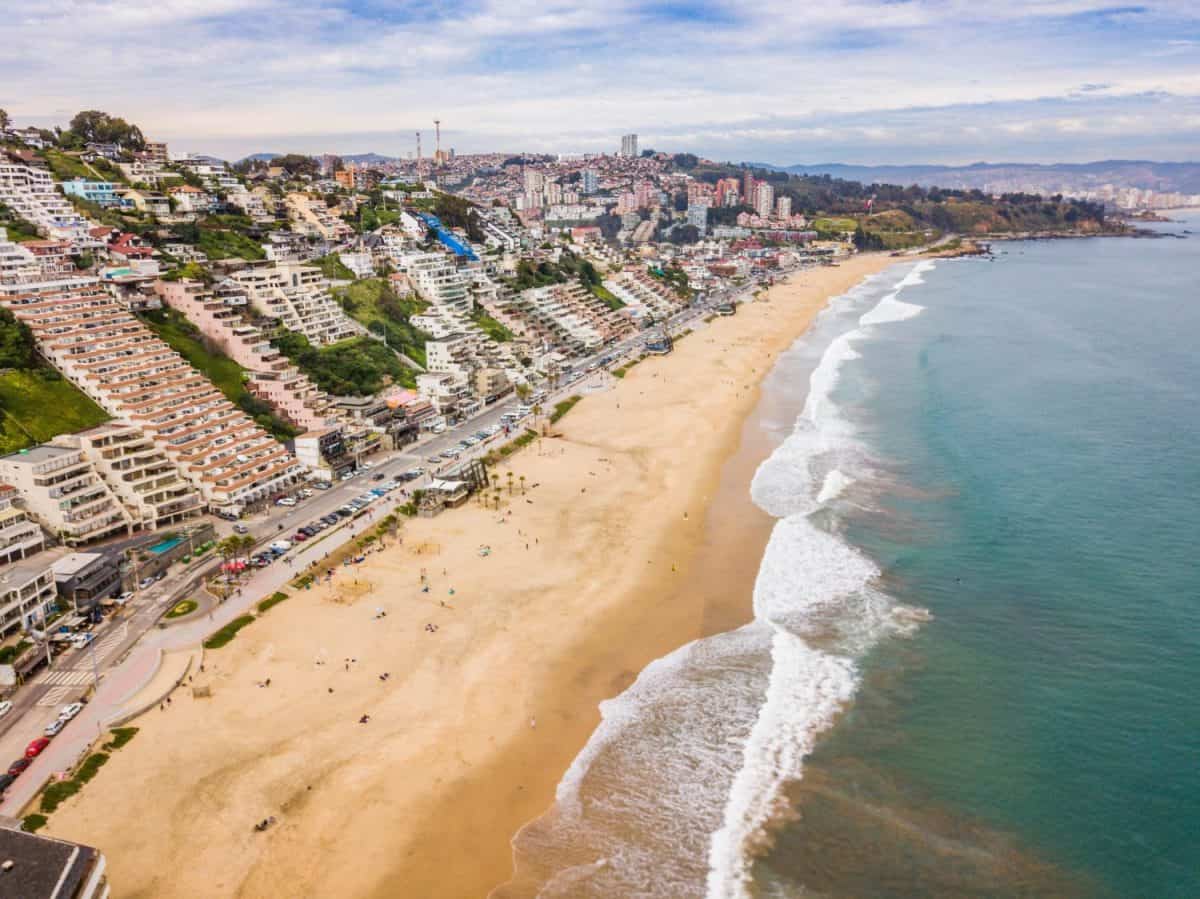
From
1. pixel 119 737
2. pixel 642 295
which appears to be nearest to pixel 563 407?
pixel 119 737

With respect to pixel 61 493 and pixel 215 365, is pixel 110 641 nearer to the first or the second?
pixel 61 493

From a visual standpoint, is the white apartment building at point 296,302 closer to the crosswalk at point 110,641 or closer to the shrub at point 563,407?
the shrub at point 563,407

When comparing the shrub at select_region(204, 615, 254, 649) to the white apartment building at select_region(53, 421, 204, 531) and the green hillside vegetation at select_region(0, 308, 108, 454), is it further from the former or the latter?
the green hillside vegetation at select_region(0, 308, 108, 454)

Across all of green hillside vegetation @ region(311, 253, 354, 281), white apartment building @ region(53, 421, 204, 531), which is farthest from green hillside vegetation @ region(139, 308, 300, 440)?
green hillside vegetation @ region(311, 253, 354, 281)

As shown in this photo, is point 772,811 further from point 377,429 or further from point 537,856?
point 377,429

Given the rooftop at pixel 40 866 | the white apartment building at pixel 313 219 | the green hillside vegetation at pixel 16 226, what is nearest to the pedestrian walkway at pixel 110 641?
the rooftop at pixel 40 866
